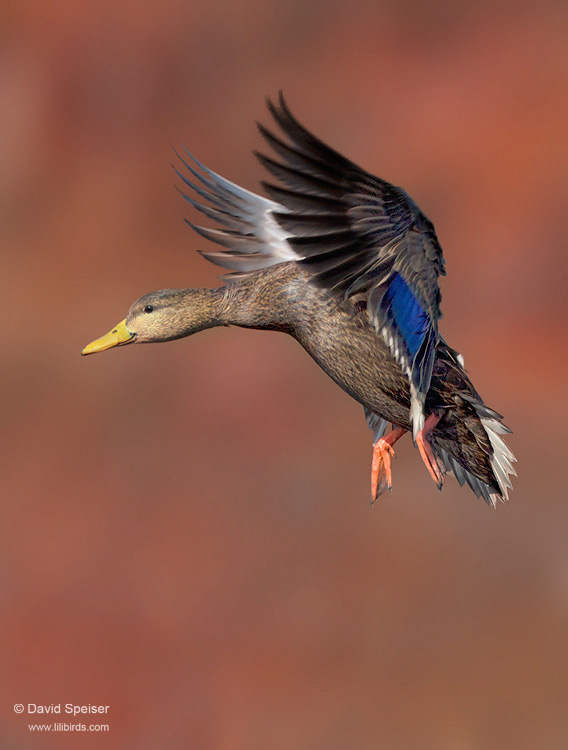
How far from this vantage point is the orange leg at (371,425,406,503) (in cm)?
179

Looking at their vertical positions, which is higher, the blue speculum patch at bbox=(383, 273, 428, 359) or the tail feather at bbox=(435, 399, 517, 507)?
the blue speculum patch at bbox=(383, 273, 428, 359)

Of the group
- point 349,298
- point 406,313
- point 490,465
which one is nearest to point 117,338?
point 349,298

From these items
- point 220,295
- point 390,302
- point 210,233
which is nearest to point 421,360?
point 390,302

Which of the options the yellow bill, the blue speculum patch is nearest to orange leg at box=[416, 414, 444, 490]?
the blue speculum patch

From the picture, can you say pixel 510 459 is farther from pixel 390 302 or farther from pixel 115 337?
pixel 115 337

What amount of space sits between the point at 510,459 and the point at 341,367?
0.47 meters

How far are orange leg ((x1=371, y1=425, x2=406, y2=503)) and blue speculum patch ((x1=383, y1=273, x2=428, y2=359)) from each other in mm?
268

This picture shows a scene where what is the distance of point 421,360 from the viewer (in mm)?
1662

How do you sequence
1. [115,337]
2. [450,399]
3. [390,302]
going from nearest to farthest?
[390,302] → [450,399] → [115,337]

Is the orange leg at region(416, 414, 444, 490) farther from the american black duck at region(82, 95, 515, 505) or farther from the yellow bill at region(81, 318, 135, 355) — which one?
the yellow bill at region(81, 318, 135, 355)

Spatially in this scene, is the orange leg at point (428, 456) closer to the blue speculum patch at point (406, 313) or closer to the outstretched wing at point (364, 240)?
the outstretched wing at point (364, 240)

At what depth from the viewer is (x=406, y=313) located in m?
1.65

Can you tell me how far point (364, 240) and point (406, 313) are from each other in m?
0.17

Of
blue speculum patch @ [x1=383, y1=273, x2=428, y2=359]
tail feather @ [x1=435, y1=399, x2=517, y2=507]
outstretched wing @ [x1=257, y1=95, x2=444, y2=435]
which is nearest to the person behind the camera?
outstretched wing @ [x1=257, y1=95, x2=444, y2=435]
